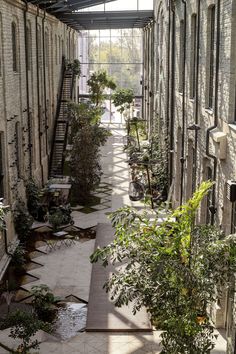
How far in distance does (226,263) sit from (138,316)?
4.23 m

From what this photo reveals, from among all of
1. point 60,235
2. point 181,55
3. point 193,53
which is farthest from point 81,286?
point 181,55

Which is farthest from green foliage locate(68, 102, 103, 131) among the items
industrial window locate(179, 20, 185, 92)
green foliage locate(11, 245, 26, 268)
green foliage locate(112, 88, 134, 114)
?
green foliage locate(11, 245, 26, 268)

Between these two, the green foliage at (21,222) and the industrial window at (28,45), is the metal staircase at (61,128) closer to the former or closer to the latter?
the industrial window at (28,45)

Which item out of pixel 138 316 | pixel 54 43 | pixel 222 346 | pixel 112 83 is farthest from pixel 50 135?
pixel 222 346

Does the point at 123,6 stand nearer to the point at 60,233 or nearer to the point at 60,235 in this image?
the point at 60,233

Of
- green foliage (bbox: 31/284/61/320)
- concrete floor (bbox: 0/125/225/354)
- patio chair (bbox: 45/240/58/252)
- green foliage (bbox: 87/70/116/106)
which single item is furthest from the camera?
green foliage (bbox: 87/70/116/106)

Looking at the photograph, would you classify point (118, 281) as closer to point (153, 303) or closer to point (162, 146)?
point (153, 303)

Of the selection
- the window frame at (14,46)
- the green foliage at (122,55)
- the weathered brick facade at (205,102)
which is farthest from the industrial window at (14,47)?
the green foliage at (122,55)

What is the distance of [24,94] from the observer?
1645cm

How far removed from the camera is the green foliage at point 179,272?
6.49 meters

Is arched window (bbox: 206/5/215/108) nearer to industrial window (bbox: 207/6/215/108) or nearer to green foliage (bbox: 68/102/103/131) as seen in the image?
industrial window (bbox: 207/6/215/108)

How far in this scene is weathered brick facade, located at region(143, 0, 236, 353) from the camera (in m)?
8.93

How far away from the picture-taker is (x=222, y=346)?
9.03 m

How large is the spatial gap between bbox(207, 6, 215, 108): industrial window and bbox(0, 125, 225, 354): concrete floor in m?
4.91
